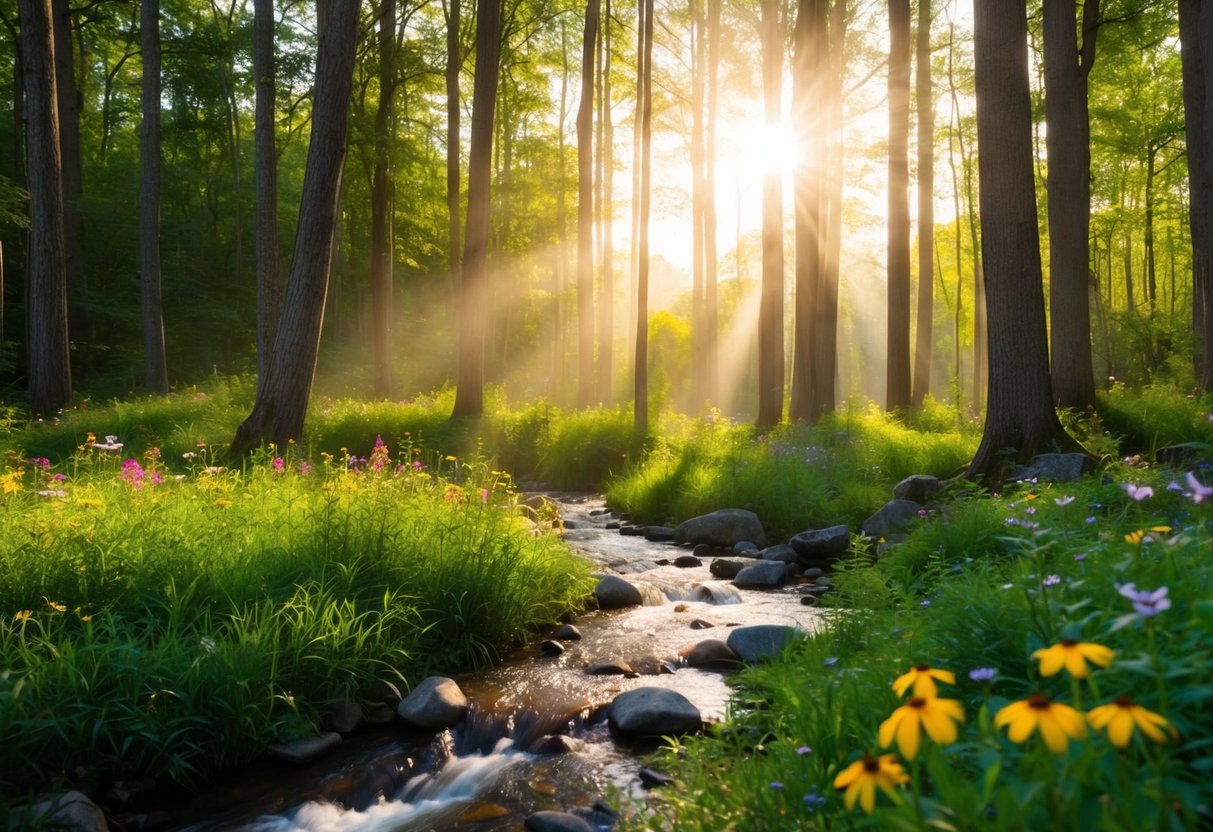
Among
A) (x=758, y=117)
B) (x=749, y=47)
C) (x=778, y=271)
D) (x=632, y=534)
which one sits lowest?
(x=632, y=534)

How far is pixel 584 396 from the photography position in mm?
20125

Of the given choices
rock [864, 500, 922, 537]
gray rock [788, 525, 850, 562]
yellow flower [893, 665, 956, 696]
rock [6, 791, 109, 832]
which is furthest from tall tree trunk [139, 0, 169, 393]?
yellow flower [893, 665, 956, 696]

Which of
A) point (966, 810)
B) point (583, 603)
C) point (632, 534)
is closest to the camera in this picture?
point (966, 810)

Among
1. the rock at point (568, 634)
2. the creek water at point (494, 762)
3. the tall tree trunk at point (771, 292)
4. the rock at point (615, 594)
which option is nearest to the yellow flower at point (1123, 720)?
the creek water at point (494, 762)

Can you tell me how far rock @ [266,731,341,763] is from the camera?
4.03 m

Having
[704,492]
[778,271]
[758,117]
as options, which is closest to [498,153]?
[758,117]

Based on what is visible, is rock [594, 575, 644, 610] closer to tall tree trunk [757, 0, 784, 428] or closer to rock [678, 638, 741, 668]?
rock [678, 638, 741, 668]

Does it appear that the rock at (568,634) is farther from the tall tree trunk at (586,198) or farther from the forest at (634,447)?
the tall tree trunk at (586,198)

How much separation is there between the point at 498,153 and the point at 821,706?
94.6ft

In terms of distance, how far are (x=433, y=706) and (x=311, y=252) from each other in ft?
24.1

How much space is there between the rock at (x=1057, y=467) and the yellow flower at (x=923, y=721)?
21.9 ft

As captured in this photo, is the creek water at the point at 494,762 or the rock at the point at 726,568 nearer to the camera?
the creek water at the point at 494,762

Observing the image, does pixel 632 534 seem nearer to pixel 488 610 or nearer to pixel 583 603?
pixel 583 603

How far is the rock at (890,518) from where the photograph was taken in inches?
328
